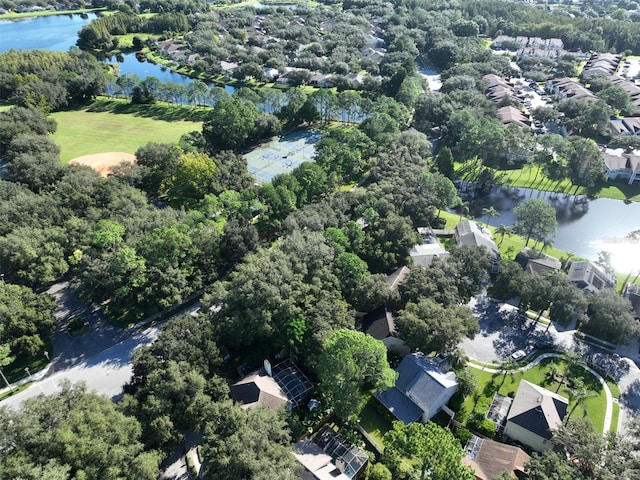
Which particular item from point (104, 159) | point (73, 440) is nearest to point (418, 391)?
point (73, 440)

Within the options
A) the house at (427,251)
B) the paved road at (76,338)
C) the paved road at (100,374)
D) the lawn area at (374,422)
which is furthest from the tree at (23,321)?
the house at (427,251)

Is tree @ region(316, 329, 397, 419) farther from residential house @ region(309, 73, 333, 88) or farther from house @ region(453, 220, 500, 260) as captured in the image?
residential house @ region(309, 73, 333, 88)

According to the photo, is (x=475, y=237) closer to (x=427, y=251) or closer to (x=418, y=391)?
(x=427, y=251)

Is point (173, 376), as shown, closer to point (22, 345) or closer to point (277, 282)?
point (277, 282)

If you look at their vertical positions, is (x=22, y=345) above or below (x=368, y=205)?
below

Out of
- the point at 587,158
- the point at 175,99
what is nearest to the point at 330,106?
the point at 175,99
